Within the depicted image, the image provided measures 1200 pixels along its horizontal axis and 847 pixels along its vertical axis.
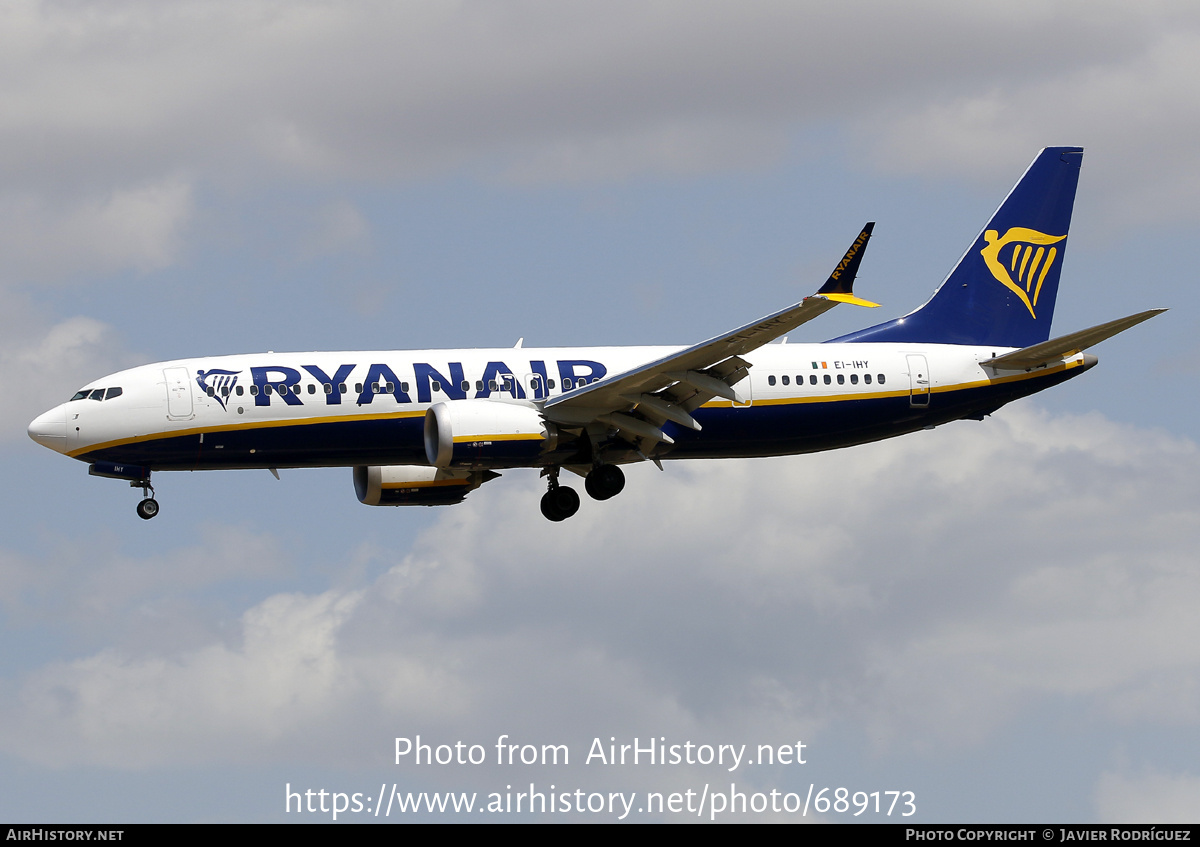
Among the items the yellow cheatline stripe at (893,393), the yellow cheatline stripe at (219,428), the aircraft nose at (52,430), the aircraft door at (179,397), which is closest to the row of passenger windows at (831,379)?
the yellow cheatline stripe at (893,393)

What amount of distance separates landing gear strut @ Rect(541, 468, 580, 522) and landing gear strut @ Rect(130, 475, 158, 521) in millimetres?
11376

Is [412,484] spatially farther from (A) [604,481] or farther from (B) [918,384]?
(B) [918,384]

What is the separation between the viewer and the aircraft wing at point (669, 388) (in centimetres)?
4194

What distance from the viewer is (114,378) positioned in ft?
151

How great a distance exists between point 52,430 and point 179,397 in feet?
11.9

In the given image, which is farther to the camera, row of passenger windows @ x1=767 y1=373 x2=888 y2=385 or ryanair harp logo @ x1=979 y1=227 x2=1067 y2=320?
ryanair harp logo @ x1=979 y1=227 x2=1067 y2=320

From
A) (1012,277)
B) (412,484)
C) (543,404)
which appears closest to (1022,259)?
(1012,277)

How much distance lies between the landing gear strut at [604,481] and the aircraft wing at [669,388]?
1254 mm

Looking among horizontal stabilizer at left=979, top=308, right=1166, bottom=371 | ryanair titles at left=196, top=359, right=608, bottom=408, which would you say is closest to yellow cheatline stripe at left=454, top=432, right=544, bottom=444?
ryanair titles at left=196, top=359, right=608, bottom=408

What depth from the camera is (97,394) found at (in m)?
45.7

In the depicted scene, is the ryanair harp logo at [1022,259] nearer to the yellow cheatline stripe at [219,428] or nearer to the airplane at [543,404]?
the airplane at [543,404]

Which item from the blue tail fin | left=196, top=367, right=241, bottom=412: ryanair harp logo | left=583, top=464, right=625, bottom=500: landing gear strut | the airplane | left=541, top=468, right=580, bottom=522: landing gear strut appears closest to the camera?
the airplane

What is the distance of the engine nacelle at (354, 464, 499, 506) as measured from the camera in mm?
51750

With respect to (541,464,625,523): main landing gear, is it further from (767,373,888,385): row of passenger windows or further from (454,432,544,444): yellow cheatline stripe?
(767,373,888,385): row of passenger windows
